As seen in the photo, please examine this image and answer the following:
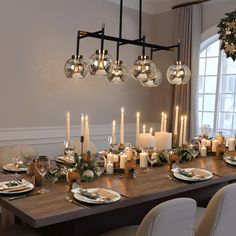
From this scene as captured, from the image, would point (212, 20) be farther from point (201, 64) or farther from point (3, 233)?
point (3, 233)

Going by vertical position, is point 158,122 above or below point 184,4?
below

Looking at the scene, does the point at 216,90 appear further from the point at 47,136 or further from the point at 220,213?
the point at 220,213

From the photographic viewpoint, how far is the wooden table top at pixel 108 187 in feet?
5.55

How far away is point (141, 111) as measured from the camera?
5309mm

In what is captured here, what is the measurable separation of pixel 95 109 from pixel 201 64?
5.81 ft

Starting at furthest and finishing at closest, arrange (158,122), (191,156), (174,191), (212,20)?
(158,122) < (212,20) < (191,156) < (174,191)

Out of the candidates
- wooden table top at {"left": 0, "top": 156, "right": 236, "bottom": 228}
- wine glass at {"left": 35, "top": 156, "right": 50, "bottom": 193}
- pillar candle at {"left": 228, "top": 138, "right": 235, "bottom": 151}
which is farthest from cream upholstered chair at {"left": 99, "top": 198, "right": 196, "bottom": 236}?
pillar candle at {"left": 228, "top": 138, "right": 235, "bottom": 151}

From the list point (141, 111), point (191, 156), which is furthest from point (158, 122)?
point (191, 156)

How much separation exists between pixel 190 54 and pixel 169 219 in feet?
11.5

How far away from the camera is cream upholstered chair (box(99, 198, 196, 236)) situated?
5.18 ft

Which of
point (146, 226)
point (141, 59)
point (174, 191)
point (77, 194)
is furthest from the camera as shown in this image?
point (141, 59)

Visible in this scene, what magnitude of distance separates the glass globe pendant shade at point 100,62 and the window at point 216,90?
2.70m

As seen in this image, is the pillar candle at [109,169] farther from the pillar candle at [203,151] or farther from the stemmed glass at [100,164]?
the pillar candle at [203,151]

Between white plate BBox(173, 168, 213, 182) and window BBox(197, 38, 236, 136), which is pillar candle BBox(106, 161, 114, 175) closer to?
white plate BBox(173, 168, 213, 182)
